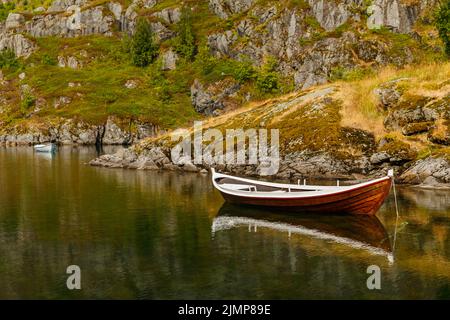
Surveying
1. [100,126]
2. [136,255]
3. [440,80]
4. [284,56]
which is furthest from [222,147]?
[284,56]

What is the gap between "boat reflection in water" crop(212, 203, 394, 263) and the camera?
94.3ft

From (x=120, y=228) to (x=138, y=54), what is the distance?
140 meters

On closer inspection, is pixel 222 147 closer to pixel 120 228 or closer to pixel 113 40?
pixel 120 228

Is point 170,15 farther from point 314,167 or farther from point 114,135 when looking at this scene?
point 314,167

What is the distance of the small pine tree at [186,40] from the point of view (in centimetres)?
15725

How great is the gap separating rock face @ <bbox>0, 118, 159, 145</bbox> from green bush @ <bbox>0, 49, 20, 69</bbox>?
6534 centimetres

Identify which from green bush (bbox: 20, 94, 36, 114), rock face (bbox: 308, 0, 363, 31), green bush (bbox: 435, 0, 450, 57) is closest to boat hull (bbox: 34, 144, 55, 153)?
green bush (bbox: 20, 94, 36, 114)

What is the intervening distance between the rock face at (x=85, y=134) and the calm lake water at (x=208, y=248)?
7838 cm

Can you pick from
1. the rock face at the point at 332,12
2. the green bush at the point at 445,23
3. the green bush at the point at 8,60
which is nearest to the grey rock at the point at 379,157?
the green bush at the point at 445,23

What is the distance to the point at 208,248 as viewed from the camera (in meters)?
27.8

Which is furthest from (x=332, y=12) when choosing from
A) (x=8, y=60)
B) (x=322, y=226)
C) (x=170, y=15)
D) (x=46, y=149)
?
(x=8, y=60)

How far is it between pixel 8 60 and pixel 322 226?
181 m

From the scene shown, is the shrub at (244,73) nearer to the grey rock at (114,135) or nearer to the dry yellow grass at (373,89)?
the grey rock at (114,135)

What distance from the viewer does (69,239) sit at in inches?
1181
